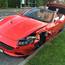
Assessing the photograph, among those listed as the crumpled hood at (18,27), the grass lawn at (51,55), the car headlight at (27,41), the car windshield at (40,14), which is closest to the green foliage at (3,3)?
the car windshield at (40,14)

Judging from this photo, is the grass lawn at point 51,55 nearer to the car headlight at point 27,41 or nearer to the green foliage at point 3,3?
the car headlight at point 27,41

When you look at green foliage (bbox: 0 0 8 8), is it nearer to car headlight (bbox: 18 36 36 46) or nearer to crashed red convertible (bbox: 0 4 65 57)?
crashed red convertible (bbox: 0 4 65 57)

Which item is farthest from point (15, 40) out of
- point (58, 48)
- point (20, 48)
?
point (58, 48)

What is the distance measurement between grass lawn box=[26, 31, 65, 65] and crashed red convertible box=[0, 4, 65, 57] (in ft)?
0.90

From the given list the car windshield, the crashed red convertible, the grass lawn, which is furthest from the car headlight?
the car windshield

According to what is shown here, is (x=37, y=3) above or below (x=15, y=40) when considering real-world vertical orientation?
below

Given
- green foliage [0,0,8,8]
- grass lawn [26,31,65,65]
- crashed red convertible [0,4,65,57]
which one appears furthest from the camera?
green foliage [0,0,8,8]

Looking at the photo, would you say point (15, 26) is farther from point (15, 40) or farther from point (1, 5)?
point (1, 5)

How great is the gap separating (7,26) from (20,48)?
1.23 meters

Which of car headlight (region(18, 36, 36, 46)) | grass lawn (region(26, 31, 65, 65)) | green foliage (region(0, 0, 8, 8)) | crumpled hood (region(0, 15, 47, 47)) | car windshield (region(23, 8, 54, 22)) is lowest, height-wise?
green foliage (region(0, 0, 8, 8))

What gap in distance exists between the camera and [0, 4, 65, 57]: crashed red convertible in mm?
7164

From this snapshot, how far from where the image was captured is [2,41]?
721 centimetres

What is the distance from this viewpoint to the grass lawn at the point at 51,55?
6.75 m

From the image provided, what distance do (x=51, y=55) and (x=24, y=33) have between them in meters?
1.08
